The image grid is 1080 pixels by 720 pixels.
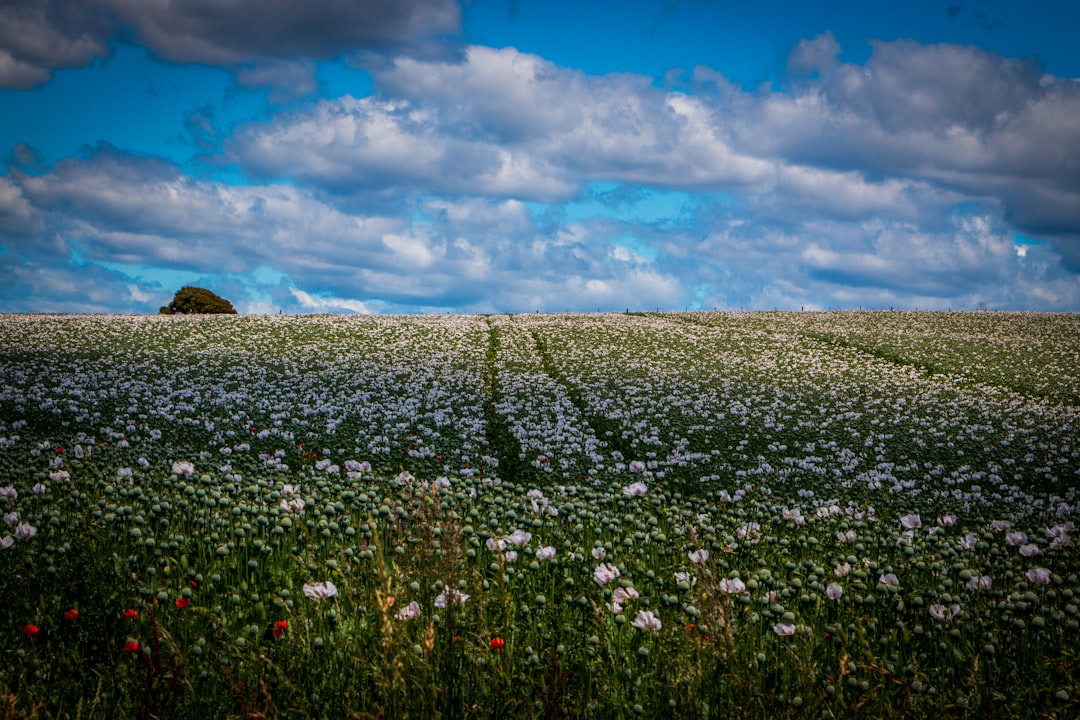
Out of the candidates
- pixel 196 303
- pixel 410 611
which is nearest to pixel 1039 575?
pixel 410 611

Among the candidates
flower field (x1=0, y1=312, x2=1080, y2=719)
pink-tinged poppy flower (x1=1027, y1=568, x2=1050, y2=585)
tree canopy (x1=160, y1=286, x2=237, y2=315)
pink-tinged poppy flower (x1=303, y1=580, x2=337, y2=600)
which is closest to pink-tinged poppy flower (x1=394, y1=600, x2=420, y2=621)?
flower field (x1=0, y1=312, x2=1080, y2=719)

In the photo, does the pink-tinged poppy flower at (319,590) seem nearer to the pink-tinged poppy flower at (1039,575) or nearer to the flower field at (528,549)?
the flower field at (528,549)

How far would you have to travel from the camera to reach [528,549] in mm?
6445

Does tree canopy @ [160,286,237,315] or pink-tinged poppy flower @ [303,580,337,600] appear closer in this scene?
pink-tinged poppy flower @ [303,580,337,600]

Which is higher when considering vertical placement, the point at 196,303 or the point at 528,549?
the point at 196,303

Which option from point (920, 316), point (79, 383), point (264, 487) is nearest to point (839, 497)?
point (264, 487)

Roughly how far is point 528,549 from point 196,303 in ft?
186

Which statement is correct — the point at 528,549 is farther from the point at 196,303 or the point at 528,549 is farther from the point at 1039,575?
the point at 196,303

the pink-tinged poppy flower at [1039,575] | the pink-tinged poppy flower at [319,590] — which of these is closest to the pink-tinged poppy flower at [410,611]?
the pink-tinged poppy flower at [319,590]

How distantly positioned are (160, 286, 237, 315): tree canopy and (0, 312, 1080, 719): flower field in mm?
32908

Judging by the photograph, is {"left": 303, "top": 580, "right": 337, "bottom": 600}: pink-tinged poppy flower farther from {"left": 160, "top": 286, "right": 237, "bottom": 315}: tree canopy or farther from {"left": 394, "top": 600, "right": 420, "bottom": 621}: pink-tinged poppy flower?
{"left": 160, "top": 286, "right": 237, "bottom": 315}: tree canopy

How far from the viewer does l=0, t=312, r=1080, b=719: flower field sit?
446 centimetres

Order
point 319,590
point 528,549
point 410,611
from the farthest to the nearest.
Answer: point 528,549
point 319,590
point 410,611

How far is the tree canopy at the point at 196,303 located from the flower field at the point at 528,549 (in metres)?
32.9
